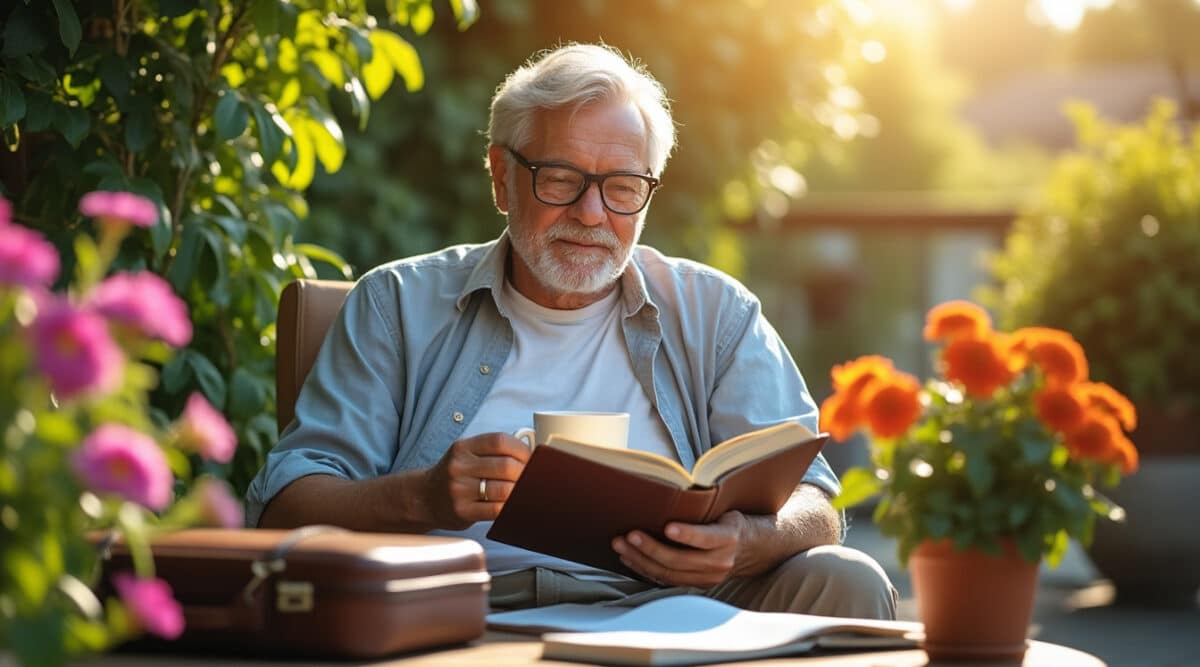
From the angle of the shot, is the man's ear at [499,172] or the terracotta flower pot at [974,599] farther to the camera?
the man's ear at [499,172]

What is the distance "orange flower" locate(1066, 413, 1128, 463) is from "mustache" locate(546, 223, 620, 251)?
3.88 feet

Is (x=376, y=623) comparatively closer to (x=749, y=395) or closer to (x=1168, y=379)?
(x=749, y=395)

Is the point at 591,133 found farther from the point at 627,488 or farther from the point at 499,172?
the point at 627,488

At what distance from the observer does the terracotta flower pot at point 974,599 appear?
168cm

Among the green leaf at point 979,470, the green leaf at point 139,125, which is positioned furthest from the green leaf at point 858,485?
the green leaf at point 139,125

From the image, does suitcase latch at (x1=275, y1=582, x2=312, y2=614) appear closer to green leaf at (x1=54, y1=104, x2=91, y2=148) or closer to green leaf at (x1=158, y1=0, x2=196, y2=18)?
green leaf at (x1=54, y1=104, x2=91, y2=148)

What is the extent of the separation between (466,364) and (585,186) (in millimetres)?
366

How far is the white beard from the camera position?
271 cm

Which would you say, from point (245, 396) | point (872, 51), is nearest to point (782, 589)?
point (245, 396)

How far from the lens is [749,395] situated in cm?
274

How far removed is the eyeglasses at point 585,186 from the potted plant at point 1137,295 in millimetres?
3401

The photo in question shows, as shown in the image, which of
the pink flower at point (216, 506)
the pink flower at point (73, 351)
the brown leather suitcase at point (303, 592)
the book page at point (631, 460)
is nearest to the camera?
the pink flower at point (73, 351)

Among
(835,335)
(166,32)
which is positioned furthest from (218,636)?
(835,335)

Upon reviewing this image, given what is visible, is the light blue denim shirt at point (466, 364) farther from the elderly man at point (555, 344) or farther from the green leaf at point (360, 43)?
the green leaf at point (360, 43)
